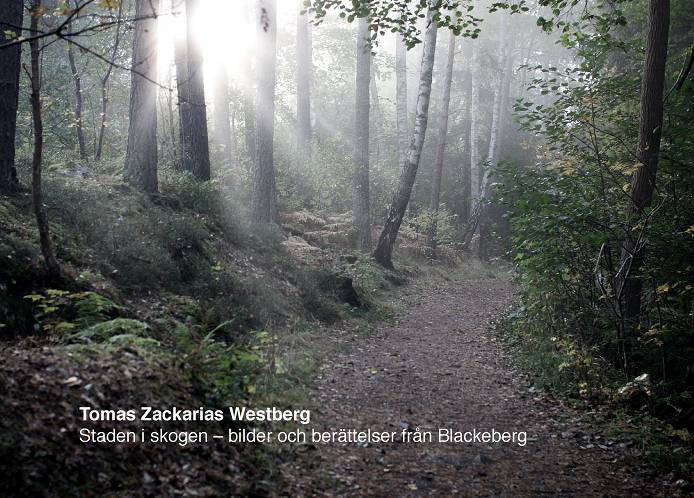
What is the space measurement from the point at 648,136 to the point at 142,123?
9.06 m

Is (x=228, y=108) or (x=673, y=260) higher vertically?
(x=228, y=108)

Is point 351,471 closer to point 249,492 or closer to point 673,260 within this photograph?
point 249,492

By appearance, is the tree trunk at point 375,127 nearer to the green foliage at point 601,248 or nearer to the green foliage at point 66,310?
the green foliage at point 601,248

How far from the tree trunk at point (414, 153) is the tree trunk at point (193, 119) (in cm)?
604

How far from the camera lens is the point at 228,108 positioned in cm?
2214

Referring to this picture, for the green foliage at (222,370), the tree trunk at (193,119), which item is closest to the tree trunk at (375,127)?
the tree trunk at (193,119)

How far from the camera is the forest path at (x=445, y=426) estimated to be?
15.9 feet

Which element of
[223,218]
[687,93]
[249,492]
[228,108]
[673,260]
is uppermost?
[228,108]

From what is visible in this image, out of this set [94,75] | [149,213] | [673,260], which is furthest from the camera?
[94,75]

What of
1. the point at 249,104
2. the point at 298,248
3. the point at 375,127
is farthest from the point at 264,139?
the point at 375,127

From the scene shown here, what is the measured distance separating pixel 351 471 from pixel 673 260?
555 cm

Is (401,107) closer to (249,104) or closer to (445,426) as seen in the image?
(249,104)

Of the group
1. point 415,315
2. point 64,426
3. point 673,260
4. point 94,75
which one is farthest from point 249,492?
point 94,75

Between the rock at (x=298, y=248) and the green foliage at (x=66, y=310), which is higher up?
the rock at (x=298, y=248)
